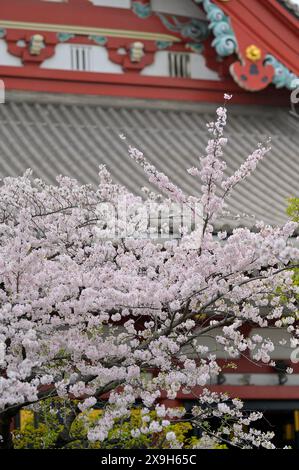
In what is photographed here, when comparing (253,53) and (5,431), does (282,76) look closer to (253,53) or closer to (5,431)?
(253,53)

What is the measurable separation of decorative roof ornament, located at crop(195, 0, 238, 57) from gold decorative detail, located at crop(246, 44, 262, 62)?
162mm

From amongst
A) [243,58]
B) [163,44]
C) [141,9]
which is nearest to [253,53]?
[243,58]

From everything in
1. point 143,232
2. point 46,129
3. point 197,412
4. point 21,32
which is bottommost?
point 197,412

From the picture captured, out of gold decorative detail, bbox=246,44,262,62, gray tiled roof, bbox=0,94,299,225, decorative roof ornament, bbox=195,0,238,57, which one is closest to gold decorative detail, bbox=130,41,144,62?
gray tiled roof, bbox=0,94,299,225

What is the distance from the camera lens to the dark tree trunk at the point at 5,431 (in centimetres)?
795

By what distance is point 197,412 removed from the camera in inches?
324

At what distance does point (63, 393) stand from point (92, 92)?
24.8 ft

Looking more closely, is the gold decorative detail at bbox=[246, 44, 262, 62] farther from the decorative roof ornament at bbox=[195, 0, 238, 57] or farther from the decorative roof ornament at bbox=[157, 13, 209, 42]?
the decorative roof ornament at bbox=[157, 13, 209, 42]

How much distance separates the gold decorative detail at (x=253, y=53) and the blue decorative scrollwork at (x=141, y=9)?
139 cm

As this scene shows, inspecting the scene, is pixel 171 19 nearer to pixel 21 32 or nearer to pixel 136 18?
pixel 136 18

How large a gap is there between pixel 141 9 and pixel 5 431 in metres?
7.98

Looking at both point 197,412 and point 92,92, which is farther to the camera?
point 92,92

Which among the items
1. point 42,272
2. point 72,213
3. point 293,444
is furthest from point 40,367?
point 293,444

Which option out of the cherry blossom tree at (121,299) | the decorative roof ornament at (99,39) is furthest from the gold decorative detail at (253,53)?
the cherry blossom tree at (121,299)
